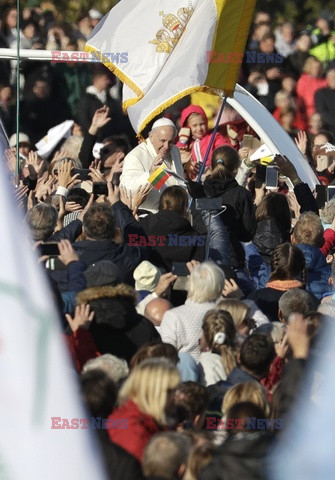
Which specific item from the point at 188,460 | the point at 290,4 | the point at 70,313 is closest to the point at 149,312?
the point at 70,313

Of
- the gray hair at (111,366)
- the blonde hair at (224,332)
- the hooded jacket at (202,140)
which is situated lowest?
the gray hair at (111,366)

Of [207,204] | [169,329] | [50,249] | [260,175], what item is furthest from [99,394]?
[260,175]

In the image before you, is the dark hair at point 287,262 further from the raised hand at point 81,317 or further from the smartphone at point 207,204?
the raised hand at point 81,317

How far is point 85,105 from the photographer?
610 inches

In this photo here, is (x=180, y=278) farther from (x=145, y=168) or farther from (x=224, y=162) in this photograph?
(x=145, y=168)

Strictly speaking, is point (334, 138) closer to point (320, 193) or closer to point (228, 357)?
point (320, 193)

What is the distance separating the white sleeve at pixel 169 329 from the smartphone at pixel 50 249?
0.81 meters

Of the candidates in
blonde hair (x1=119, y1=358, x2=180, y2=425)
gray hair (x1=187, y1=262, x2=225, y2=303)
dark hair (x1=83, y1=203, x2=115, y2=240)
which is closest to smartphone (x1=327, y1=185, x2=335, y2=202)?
dark hair (x1=83, y1=203, x2=115, y2=240)

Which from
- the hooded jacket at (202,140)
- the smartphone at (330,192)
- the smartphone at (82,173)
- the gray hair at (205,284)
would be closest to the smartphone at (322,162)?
the hooded jacket at (202,140)

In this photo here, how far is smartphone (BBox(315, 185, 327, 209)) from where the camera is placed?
466 inches

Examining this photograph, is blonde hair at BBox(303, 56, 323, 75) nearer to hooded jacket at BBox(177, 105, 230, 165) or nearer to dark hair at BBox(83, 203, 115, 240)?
hooded jacket at BBox(177, 105, 230, 165)

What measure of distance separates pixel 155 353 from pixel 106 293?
2.81ft

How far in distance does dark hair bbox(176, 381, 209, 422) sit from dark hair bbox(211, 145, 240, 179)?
4.08 metres

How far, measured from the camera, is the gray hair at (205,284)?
8516 mm
